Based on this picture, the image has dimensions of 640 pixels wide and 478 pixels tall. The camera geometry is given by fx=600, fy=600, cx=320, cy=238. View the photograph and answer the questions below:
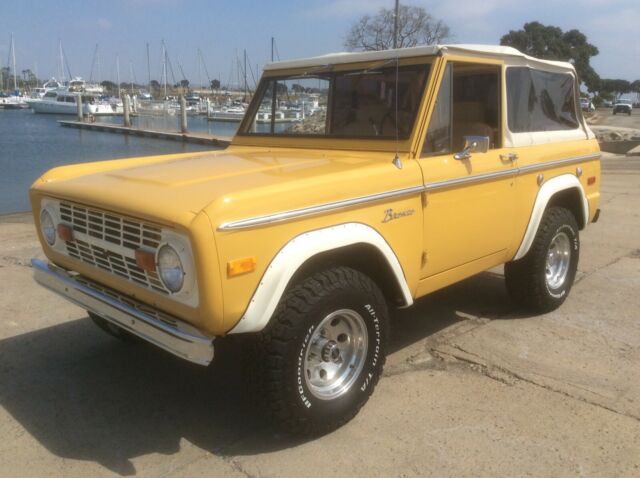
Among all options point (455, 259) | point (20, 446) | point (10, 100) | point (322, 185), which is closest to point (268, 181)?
point (322, 185)

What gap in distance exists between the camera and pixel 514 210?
420 centimetres

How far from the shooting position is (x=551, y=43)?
5197 cm

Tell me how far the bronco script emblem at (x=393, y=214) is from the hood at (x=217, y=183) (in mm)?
153

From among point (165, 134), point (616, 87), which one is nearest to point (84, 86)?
point (165, 134)

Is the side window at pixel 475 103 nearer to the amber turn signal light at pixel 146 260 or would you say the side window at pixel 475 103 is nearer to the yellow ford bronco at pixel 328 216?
the yellow ford bronco at pixel 328 216

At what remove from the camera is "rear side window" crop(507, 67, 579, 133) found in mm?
4324

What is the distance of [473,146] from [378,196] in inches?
33.7

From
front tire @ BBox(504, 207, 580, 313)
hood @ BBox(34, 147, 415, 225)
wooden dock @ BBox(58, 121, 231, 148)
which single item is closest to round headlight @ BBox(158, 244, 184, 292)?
hood @ BBox(34, 147, 415, 225)

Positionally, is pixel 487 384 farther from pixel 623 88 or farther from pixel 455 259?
pixel 623 88

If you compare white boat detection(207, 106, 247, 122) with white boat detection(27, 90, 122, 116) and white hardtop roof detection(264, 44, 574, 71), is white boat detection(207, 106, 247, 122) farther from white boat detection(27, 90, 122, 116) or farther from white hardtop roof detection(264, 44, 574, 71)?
white hardtop roof detection(264, 44, 574, 71)

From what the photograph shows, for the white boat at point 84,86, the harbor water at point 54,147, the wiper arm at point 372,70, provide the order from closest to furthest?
the wiper arm at point 372,70
the harbor water at point 54,147
the white boat at point 84,86

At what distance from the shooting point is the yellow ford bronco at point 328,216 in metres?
2.66

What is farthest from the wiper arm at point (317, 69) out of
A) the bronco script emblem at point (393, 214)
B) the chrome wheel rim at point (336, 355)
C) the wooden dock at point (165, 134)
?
the wooden dock at point (165, 134)

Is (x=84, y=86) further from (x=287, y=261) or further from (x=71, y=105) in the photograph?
(x=287, y=261)
